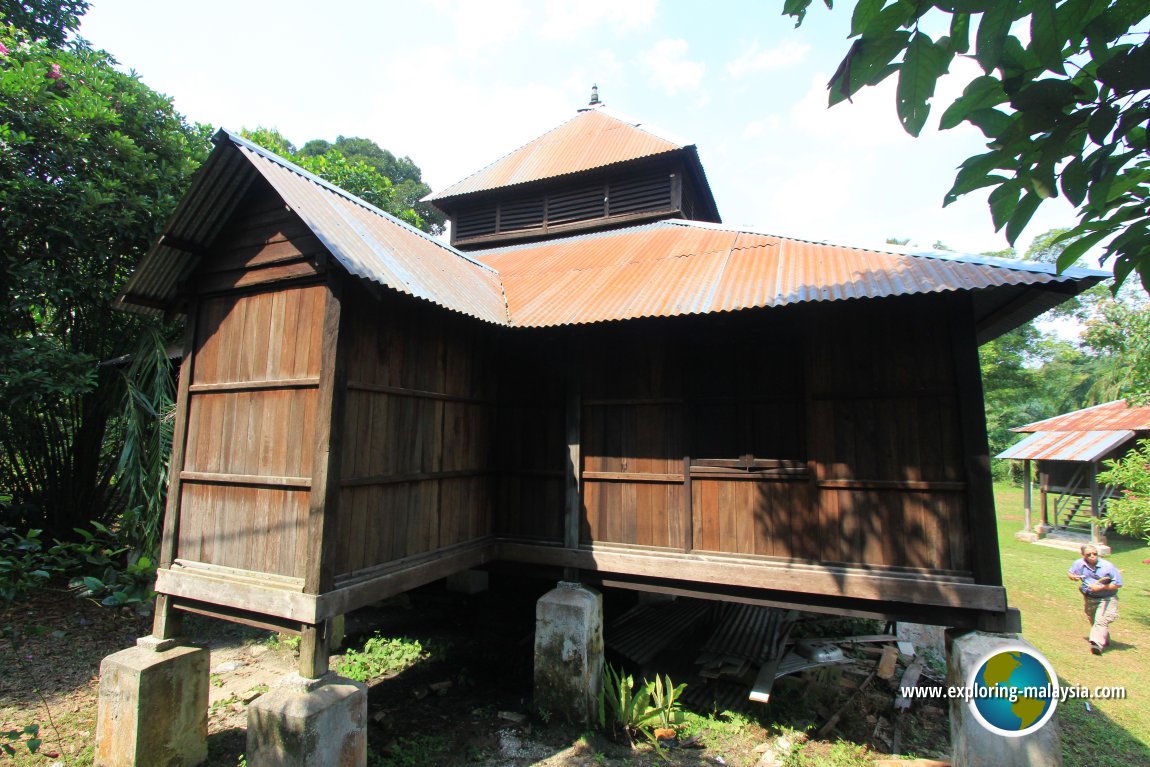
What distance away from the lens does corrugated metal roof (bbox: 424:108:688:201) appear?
9.38 m

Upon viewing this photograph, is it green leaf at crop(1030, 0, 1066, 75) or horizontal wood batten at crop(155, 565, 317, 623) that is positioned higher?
green leaf at crop(1030, 0, 1066, 75)

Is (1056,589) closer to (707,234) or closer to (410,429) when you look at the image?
(707,234)

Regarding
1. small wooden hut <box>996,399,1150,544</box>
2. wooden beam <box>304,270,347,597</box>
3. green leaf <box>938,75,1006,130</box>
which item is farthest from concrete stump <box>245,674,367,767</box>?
small wooden hut <box>996,399,1150,544</box>

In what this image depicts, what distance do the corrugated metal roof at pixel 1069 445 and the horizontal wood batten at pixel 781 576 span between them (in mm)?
15533

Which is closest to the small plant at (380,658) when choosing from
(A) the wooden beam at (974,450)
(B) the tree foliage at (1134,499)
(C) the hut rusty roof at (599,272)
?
(C) the hut rusty roof at (599,272)

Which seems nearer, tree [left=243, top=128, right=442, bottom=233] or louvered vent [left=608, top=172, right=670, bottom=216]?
louvered vent [left=608, top=172, right=670, bottom=216]

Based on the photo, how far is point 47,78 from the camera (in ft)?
23.4

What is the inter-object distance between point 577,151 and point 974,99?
30.1 ft

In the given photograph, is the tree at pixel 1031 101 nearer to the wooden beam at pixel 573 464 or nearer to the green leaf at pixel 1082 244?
the green leaf at pixel 1082 244

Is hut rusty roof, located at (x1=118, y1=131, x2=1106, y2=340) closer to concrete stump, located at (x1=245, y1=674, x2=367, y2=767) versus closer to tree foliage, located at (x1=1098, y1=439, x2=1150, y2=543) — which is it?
concrete stump, located at (x1=245, y1=674, x2=367, y2=767)

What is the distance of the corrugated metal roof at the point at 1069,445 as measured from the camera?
15.2m

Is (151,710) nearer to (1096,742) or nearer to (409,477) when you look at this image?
(409,477)

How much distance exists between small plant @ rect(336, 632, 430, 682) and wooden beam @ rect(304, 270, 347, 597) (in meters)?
3.46

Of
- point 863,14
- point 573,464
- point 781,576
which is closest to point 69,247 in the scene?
point 573,464
